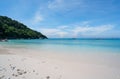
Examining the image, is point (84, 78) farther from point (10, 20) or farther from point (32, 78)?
point (10, 20)

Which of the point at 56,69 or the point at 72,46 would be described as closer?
the point at 56,69

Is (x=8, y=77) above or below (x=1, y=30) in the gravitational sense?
below

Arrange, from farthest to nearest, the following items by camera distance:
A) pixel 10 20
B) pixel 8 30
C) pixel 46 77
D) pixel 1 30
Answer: pixel 10 20 → pixel 8 30 → pixel 1 30 → pixel 46 77

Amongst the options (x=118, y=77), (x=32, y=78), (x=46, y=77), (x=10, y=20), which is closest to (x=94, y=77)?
(x=118, y=77)

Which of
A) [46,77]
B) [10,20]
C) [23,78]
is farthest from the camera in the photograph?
[10,20]

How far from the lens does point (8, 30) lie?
94812 mm

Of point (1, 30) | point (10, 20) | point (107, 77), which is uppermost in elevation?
point (10, 20)

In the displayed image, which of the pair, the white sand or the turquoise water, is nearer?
the white sand

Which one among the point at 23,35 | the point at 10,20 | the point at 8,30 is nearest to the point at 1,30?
the point at 8,30

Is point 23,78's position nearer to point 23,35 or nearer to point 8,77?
point 8,77

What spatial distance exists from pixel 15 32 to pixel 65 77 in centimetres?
10238

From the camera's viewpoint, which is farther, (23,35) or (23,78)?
(23,35)

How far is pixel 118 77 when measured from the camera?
6.57 meters

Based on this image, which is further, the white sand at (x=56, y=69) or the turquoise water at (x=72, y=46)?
the turquoise water at (x=72, y=46)
